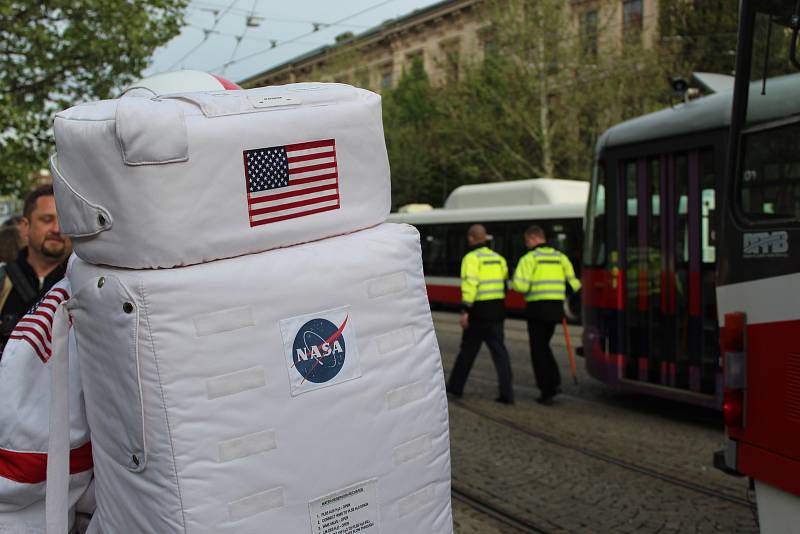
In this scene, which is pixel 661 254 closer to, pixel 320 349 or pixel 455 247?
pixel 320 349

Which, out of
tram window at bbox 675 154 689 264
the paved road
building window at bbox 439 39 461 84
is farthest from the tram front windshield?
building window at bbox 439 39 461 84

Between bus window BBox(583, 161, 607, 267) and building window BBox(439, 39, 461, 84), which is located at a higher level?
building window BBox(439, 39, 461, 84)

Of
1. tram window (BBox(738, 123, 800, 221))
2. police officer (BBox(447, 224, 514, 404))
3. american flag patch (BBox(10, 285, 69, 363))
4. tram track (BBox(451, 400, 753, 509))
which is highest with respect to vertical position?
tram window (BBox(738, 123, 800, 221))

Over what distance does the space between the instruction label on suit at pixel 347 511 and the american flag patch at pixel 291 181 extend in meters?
0.60

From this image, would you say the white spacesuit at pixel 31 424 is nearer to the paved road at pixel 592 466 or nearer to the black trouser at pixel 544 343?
the paved road at pixel 592 466

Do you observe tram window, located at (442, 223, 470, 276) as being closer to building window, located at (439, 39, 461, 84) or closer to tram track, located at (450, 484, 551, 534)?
building window, located at (439, 39, 461, 84)

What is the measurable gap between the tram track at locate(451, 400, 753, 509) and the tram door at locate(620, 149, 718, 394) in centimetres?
144

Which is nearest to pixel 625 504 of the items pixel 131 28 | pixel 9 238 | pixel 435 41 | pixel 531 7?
pixel 9 238

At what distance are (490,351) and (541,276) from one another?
989mm

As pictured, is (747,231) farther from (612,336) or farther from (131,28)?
(131,28)

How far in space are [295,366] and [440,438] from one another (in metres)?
0.45

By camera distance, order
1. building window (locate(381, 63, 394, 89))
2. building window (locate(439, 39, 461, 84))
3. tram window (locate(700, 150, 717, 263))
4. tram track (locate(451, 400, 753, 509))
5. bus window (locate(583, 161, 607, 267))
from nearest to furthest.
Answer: tram track (locate(451, 400, 753, 509)), tram window (locate(700, 150, 717, 263)), bus window (locate(583, 161, 607, 267)), building window (locate(439, 39, 461, 84)), building window (locate(381, 63, 394, 89))

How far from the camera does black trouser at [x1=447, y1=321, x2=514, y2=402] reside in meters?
8.42

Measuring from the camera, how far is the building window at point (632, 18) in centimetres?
2503
